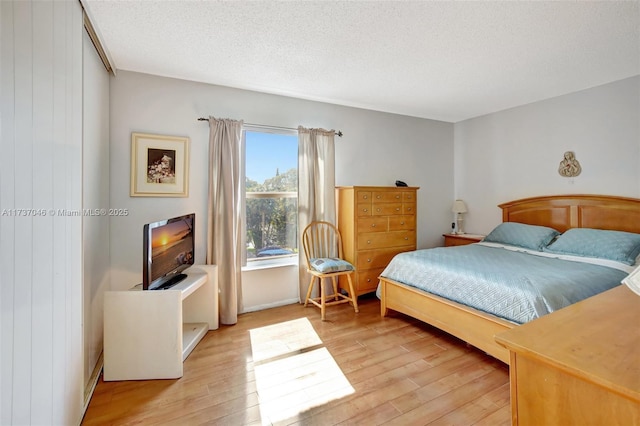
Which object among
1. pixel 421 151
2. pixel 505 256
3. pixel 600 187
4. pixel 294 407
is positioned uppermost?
pixel 421 151

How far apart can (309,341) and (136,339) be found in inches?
53.2

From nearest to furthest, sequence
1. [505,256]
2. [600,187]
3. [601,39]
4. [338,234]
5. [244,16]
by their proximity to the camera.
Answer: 1. [244,16]
2. [601,39]
3. [505,256]
4. [600,187]
5. [338,234]

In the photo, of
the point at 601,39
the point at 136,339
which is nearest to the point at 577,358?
the point at 136,339

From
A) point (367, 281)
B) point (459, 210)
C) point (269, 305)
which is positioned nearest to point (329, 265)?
point (367, 281)

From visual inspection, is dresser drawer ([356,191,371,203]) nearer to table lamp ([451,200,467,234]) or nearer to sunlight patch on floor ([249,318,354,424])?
sunlight patch on floor ([249,318,354,424])

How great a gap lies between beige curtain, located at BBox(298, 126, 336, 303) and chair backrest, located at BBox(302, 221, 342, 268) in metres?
0.08

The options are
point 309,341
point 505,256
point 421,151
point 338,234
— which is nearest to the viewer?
point 309,341

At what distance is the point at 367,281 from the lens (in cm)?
356

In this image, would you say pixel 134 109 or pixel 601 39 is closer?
pixel 601 39

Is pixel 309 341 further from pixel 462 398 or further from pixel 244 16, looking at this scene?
pixel 244 16

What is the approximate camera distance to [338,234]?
361 cm

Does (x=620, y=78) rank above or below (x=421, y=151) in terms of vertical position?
above

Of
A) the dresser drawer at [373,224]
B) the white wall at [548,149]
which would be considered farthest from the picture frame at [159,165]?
the white wall at [548,149]

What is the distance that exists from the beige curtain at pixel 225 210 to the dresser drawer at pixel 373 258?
1.41 m
